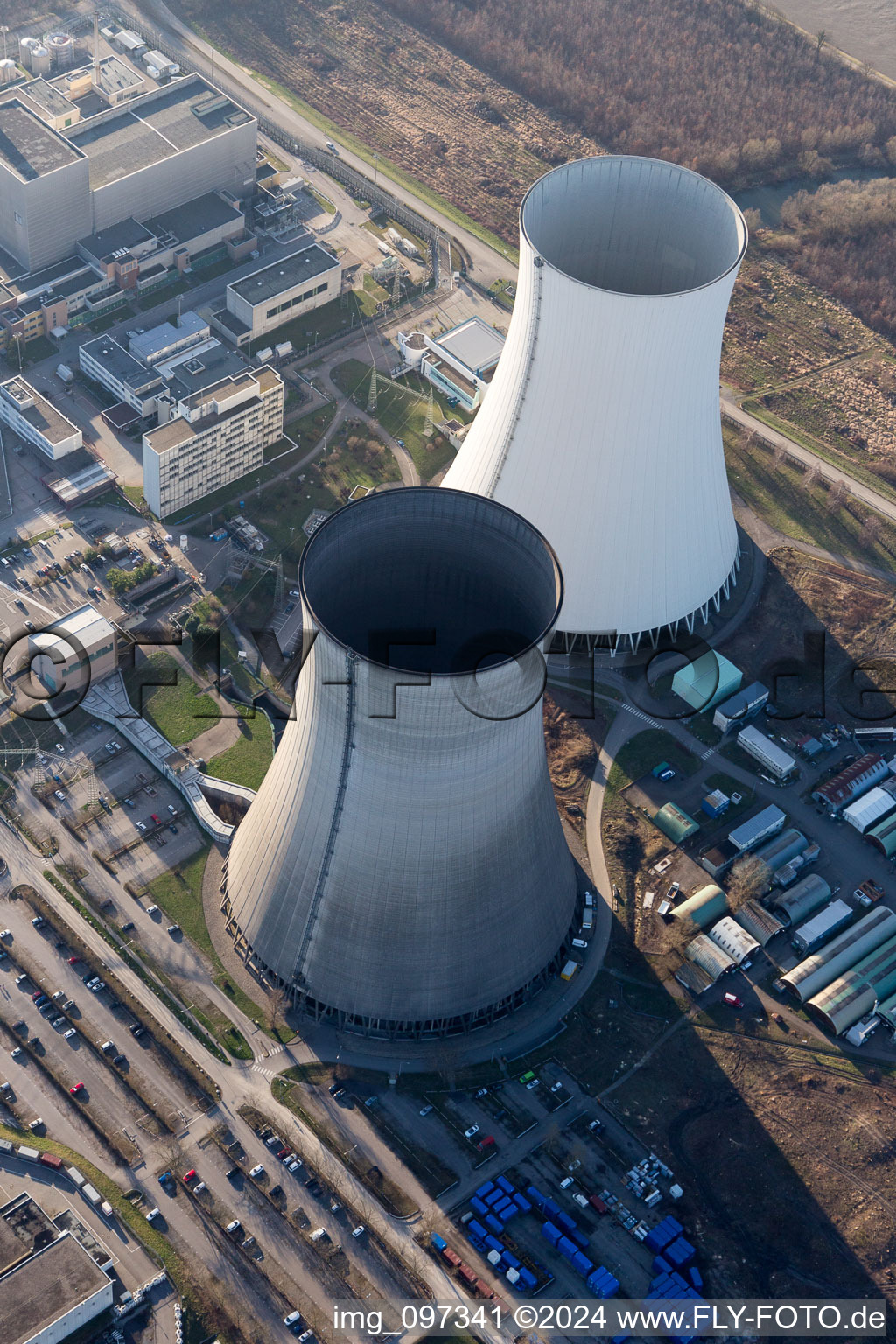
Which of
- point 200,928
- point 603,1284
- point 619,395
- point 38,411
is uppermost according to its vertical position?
point 619,395

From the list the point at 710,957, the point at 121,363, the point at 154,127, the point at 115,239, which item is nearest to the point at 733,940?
the point at 710,957

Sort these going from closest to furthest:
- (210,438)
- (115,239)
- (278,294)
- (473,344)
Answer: (210,438) < (473,344) < (278,294) < (115,239)

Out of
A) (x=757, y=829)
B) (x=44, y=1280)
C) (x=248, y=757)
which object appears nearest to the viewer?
(x=44, y=1280)

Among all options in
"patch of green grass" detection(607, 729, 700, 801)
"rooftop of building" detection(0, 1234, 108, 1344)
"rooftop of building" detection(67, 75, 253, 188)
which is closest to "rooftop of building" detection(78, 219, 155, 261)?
"rooftop of building" detection(67, 75, 253, 188)

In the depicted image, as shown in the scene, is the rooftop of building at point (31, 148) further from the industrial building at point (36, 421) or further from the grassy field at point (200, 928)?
the grassy field at point (200, 928)

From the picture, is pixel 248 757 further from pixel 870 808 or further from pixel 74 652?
pixel 870 808

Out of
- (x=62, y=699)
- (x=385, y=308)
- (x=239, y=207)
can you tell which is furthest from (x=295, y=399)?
(x=62, y=699)

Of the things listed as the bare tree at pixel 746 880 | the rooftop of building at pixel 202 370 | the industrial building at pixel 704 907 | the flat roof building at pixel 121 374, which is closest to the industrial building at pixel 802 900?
the bare tree at pixel 746 880

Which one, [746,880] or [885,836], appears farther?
[885,836]
